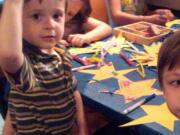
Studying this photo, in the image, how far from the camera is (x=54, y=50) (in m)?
0.89

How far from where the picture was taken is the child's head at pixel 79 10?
1.37 meters

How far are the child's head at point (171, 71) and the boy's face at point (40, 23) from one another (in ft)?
0.90

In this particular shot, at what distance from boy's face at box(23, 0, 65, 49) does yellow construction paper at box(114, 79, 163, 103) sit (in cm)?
23

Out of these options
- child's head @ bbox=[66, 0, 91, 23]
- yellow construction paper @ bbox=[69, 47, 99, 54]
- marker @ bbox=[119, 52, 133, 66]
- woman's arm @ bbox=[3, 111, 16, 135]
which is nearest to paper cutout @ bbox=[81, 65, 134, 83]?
marker @ bbox=[119, 52, 133, 66]

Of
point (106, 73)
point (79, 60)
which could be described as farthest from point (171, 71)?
point (79, 60)

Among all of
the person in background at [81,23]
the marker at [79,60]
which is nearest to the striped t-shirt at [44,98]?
the marker at [79,60]

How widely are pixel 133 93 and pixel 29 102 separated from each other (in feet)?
0.88

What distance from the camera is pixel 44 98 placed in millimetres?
804

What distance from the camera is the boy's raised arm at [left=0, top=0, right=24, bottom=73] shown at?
619mm

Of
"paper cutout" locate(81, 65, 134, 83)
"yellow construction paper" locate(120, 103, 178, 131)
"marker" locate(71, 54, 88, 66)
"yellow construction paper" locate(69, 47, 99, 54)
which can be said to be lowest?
"yellow construction paper" locate(120, 103, 178, 131)

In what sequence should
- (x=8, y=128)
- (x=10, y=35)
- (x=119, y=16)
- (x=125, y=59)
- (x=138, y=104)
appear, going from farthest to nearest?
(x=119, y=16) < (x=125, y=59) < (x=8, y=128) < (x=138, y=104) < (x=10, y=35)

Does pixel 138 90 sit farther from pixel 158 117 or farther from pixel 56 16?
pixel 56 16

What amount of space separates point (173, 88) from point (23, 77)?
0.32 meters

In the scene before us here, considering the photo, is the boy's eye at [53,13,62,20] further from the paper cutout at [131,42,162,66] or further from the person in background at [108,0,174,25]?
the person in background at [108,0,174,25]
